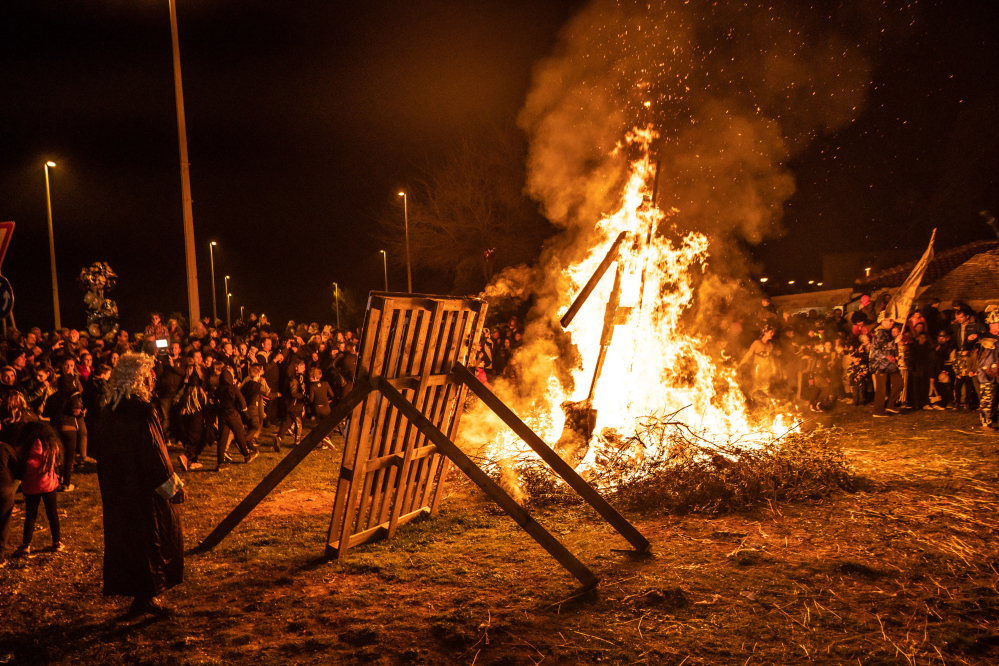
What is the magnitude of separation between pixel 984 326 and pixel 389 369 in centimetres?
1087

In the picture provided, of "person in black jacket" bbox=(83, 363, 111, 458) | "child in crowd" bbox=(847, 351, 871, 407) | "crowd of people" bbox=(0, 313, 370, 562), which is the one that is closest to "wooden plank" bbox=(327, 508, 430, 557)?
"crowd of people" bbox=(0, 313, 370, 562)

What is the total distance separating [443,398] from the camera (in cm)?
632

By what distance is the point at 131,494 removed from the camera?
455 centimetres

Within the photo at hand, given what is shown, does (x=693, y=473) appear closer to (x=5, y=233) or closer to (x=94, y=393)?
(x=5, y=233)

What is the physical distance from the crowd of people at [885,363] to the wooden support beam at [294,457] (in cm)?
870

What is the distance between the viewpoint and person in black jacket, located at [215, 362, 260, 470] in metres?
9.45

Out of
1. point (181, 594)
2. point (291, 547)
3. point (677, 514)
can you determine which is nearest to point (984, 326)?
point (677, 514)

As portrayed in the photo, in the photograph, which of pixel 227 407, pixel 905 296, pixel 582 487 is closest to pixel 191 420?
pixel 227 407

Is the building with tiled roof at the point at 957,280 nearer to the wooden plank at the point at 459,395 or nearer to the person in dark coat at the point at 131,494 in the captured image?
the wooden plank at the point at 459,395

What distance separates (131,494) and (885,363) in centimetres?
1216

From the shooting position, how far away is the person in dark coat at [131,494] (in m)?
4.55

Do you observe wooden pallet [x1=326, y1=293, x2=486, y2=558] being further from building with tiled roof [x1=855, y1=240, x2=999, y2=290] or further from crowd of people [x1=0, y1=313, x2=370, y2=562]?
building with tiled roof [x1=855, y1=240, x2=999, y2=290]

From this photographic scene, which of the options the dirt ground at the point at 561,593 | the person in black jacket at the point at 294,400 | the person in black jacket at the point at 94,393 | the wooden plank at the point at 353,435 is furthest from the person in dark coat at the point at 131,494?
the person in black jacket at the point at 294,400

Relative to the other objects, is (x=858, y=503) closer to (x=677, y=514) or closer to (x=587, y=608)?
(x=677, y=514)
